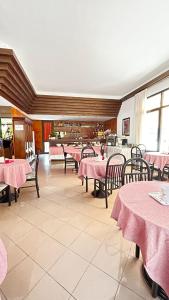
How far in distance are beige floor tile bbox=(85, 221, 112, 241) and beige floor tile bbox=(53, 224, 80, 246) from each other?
6.9 inches

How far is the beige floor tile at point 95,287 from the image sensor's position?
130cm

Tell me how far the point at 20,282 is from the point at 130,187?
1.31 m

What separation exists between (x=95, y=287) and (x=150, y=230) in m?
0.85

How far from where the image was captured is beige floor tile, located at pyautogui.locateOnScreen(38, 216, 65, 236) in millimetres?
2180

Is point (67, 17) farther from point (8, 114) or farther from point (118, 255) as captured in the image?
point (8, 114)

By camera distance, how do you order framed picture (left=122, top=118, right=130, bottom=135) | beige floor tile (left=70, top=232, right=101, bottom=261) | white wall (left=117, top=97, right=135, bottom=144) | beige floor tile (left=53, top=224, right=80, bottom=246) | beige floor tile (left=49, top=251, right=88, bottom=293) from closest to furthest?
beige floor tile (left=49, top=251, right=88, bottom=293), beige floor tile (left=70, top=232, right=101, bottom=261), beige floor tile (left=53, top=224, right=80, bottom=246), white wall (left=117, top=97, right=135, bottom=144), framed picture (left=122, top=118, right=130, bottom=135)

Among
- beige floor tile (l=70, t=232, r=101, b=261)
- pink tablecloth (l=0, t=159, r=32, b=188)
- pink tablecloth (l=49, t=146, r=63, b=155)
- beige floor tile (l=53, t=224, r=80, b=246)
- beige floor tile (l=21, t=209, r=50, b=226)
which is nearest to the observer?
beige floor tile (l=70, t=232, r=101, b=261)

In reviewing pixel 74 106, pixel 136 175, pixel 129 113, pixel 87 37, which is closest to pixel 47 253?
pixel 136 175

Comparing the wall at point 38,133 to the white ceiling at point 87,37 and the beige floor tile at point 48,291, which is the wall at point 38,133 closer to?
the white ceiling at point 87,37

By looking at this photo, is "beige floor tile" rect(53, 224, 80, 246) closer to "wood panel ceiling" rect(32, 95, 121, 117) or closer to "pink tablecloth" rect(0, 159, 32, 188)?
"pink tablecloth" rect(0, 159, 32, 188)

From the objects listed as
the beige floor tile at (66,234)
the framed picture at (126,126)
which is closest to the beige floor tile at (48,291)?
the beige floor tile at (66,234)

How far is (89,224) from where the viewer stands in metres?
2.32

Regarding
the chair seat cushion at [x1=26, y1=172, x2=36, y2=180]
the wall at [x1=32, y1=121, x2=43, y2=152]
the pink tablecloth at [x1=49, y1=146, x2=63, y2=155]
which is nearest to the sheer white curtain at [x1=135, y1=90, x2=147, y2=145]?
the pink tablecloth at [x1=49, y1=146, x2=63, y2=155]

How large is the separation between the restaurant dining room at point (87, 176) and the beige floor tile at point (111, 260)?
0.01m
